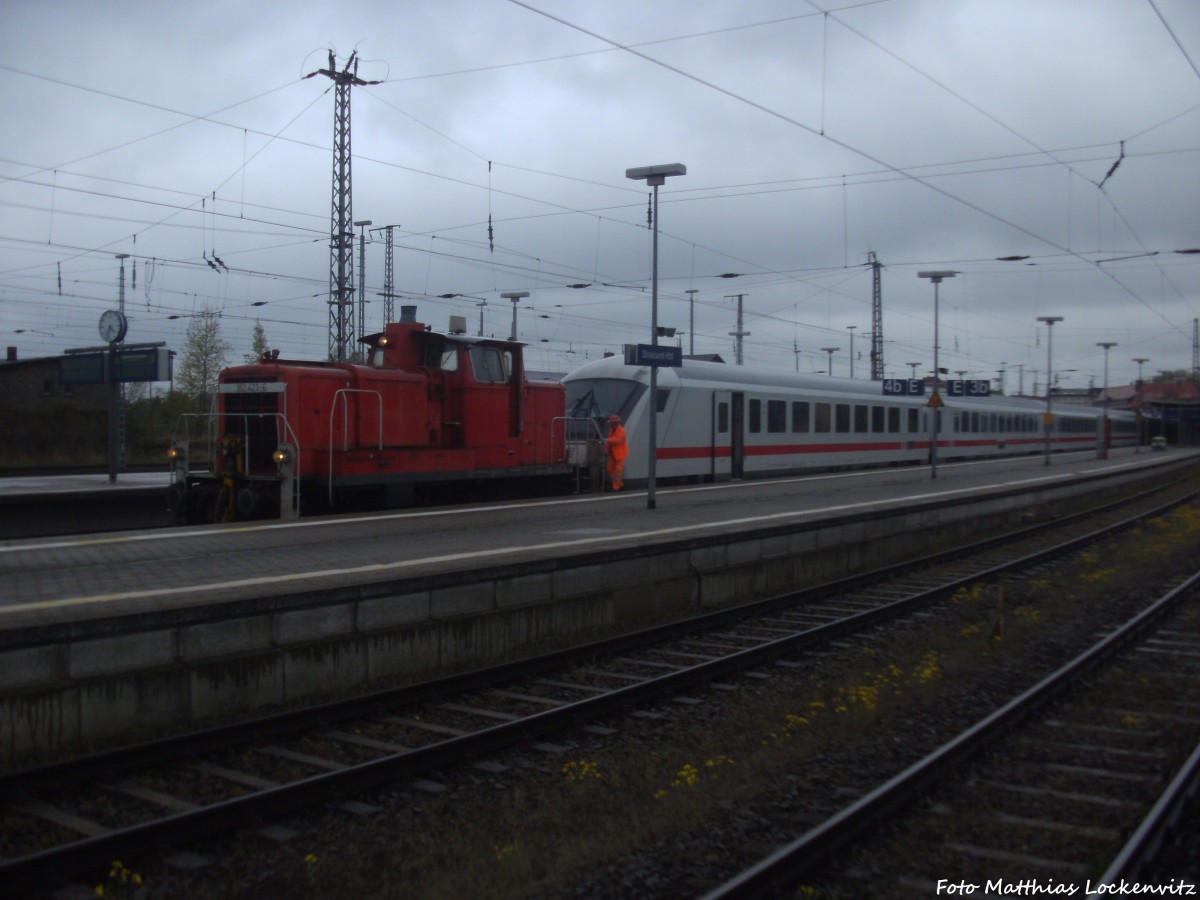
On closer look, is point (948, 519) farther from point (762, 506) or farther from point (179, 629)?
point (179, 629)

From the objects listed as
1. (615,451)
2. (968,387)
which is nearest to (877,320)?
(968,387)

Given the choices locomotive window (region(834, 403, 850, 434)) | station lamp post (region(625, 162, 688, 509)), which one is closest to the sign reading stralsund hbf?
station lamp post (region(625, 162, 688, 509))

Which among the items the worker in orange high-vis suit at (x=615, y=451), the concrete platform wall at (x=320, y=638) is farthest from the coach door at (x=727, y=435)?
the concrete platform wall at (x=320, y=638)

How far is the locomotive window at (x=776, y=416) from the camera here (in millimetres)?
30781

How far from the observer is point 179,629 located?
7770mm

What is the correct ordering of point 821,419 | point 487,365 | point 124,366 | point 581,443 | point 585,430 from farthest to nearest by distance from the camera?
point 821,419 < point 124,366 < point 585,430 < point 581,443 < point 487,365

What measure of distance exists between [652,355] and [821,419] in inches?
644

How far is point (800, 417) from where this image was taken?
32.4 m

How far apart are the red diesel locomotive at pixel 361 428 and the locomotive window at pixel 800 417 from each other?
14.3 metres

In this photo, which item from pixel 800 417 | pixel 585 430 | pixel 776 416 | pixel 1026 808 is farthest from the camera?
pixel 800 417

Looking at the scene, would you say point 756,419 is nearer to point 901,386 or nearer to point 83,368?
point 901,386

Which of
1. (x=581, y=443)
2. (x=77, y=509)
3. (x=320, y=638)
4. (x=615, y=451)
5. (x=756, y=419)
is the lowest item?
(x=320, y=638)

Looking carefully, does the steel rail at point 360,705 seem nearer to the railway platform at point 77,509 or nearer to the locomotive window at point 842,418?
the railway platform at point 77,509

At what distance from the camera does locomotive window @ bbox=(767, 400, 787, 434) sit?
30781 mm
